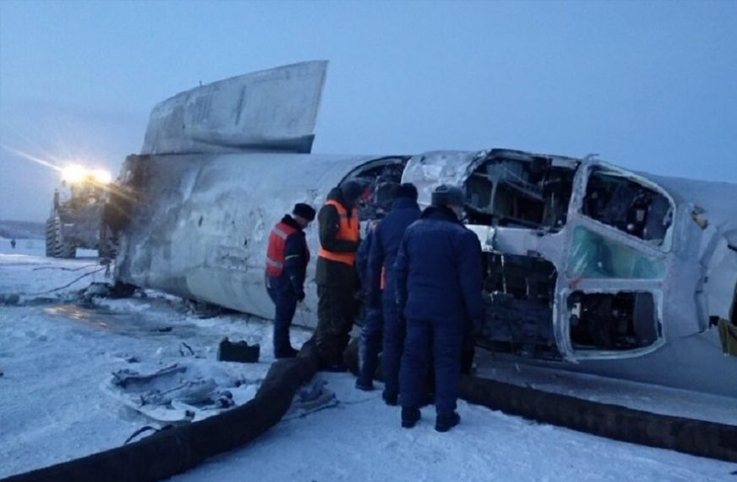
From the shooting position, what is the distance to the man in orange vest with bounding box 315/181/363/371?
7152mm

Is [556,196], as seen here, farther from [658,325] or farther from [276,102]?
[276,102]

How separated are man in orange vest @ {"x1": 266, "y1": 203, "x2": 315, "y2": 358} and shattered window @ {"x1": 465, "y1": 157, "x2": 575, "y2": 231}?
181 cm

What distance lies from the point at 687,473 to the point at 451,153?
413cm

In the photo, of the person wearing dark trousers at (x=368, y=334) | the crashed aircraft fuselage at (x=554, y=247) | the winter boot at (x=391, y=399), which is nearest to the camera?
the crashed aircraft fuselage at (x=554, y=247)

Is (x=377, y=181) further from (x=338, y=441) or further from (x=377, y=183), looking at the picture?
(x=338, y=441)

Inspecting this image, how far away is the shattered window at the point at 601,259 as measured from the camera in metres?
6.26

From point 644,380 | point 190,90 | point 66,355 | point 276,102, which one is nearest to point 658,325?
point 644,380

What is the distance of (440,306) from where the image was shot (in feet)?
17.1

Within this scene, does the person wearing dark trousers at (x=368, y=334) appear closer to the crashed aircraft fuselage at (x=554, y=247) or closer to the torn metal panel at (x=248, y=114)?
the crashed aircraft fuselage at (x=554, y=247)

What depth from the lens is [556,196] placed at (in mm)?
7688

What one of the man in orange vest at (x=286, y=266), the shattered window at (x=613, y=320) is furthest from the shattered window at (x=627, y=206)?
the man in orange vest at (x=286, y=266)

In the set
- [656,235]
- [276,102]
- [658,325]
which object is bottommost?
[658,325]

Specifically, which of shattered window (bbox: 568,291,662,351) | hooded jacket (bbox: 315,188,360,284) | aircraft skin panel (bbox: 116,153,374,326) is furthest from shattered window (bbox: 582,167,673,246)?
aircraft skin panel (bbox: 116,153,374,326)

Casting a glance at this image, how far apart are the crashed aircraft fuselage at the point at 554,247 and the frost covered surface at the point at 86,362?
79 cm
